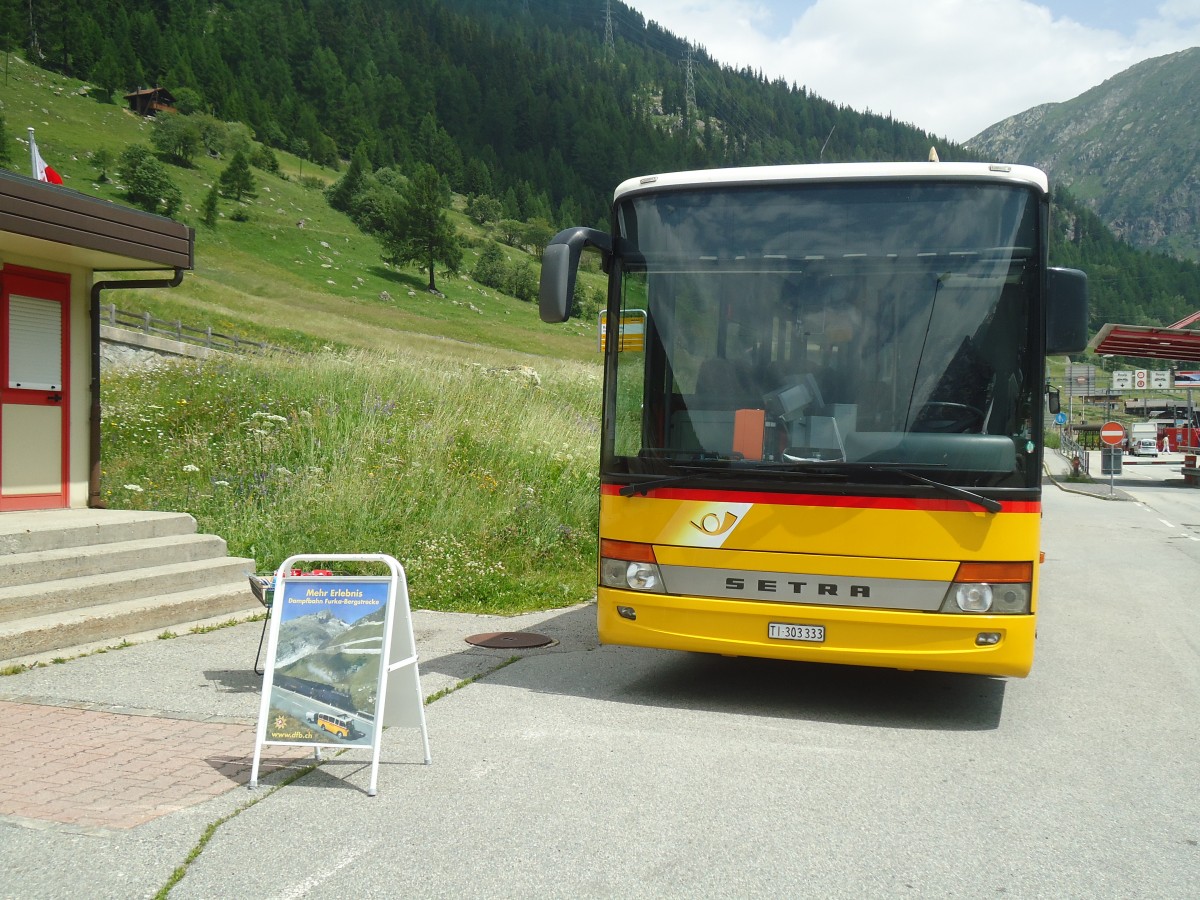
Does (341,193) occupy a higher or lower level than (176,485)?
Answer: higher

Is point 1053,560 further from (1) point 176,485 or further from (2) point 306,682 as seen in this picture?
(2) point 306,682

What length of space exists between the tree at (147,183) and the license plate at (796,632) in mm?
90249

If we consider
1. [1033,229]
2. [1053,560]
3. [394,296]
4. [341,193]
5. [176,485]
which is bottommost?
[1053,560]

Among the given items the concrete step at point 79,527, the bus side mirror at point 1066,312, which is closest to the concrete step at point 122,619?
the concrete step at point 79,527

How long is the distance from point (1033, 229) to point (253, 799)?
5.16 m

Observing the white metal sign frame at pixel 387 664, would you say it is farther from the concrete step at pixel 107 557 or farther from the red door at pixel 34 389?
the red door at pixel 34 389

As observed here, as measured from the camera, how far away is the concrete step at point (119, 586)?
25.8 feet

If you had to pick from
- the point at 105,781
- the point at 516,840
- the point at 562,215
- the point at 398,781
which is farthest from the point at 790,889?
the point at 562,215

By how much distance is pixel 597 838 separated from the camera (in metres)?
4.36

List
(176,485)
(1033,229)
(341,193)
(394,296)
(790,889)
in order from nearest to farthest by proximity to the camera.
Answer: (790,889)
(1033,229)
(176,485)
(394,296)
(341,193)

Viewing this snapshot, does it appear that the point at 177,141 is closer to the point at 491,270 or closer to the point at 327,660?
the point at 491,270

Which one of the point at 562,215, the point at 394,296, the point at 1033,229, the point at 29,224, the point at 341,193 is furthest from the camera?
the point at 562,215

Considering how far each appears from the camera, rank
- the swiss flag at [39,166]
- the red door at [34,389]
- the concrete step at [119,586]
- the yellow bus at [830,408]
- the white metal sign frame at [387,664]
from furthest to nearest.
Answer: the swiss flag at [39,166] < the red door at [34,389] < the concrete step at [119,586] < the yellow bus at [830,408] < the white metal sign frame at [387,664]

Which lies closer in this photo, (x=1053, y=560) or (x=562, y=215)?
(x=1053, y=560)
